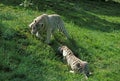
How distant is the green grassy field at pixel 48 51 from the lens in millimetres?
11539

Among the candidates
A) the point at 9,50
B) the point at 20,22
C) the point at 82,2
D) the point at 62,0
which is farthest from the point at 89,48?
the point at 82,2

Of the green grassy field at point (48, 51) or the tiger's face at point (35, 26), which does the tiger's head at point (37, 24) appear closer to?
the tiger's face at point (35, 26)

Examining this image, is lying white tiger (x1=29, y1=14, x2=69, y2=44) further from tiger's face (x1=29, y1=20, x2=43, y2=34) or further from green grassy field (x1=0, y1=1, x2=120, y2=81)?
green grassy field (x1=0, y1=1, x2=120, y2=81)

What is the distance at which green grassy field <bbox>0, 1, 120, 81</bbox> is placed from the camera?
1154 centimetres

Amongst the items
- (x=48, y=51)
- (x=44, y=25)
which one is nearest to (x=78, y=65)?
(x=48, y=51)

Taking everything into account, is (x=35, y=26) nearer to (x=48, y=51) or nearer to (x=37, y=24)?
(x=37, y=24)

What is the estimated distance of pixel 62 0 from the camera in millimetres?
27312

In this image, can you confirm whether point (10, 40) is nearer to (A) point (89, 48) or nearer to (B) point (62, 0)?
(A) point (89, 48)

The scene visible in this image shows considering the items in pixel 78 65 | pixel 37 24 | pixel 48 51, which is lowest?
pixel 78 65

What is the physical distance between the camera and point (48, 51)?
13.4 metres

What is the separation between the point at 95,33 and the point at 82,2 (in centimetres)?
1129

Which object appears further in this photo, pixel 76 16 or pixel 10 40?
pixel 76 16

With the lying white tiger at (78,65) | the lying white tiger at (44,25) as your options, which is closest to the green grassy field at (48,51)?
the lying white tiger at (78,65)

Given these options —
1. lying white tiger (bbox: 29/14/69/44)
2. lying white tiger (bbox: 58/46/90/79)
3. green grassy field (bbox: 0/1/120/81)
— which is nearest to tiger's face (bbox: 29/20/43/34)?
lying white tiger (bbox: 29/14/69/44)
